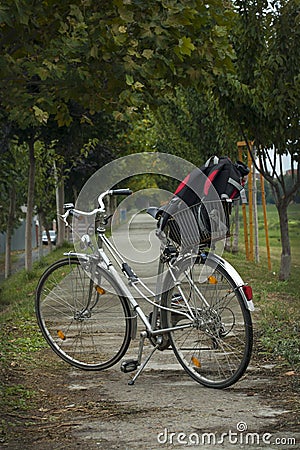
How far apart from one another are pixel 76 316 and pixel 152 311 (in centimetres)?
71

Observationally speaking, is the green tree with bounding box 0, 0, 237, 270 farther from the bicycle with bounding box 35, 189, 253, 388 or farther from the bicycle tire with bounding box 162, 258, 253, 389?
the bicycle tire with bounding box 162, 258, 253, 389

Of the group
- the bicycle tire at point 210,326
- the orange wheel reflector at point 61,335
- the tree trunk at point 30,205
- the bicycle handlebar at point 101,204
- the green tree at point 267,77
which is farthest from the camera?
the tree trunk at point 30,205

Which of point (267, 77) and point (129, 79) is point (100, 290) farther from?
point (267, 77)

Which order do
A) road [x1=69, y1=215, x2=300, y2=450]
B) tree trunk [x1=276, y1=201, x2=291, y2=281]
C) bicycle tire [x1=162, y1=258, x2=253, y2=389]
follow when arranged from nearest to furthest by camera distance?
road [x1=69, y1=215, x2=300, y2=450] < bicycle tire [x1=162, y1=258, x2=253, y2=389] < tree trunk [x1=276, y1=201, x2=291, y2=281]

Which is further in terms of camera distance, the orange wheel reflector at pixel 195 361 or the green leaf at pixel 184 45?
the green leaf at pixel 184 45

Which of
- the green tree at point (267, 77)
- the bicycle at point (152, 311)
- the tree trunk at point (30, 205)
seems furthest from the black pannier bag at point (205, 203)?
the tree trunk at point (30, 205)

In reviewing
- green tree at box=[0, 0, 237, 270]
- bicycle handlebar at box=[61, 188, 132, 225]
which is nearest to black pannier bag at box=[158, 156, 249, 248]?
bicycle handlebar at box=[61, 188, 132, 225]

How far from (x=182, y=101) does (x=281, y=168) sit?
1011 cm

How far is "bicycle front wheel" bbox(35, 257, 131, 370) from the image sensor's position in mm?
6445

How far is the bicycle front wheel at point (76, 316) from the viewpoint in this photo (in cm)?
645

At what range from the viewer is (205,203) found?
18.5 ft

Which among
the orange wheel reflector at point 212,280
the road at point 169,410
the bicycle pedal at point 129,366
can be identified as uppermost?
the orange wheel reflector at point 212,280

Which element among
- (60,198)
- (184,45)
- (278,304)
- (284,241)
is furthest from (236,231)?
(184,45)

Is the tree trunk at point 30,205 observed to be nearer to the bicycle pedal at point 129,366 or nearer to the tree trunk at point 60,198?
the tree trunk at point 60,198
